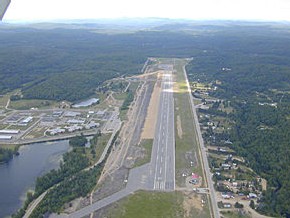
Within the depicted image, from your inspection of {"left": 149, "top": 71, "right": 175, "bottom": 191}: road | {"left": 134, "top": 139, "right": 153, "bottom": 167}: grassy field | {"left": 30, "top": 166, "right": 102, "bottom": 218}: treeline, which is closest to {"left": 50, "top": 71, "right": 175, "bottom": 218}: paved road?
{"left": 149, "top": 71, "right": 175, "bottom": 191}: road

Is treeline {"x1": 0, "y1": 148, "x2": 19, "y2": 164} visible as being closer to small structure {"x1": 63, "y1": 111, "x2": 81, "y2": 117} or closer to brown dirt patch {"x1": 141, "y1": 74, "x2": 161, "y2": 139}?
small structure {"x1": 63, "y1": 111, "x2": 81, "y2": 117}

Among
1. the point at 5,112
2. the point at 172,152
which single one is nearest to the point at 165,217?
the point at 172,152

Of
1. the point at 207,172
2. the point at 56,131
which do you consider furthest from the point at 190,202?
the point at 56,131

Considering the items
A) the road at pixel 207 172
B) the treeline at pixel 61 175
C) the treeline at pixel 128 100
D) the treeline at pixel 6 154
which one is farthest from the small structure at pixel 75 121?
the road at pixel 207 172

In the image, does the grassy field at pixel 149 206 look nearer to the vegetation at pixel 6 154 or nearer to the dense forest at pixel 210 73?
the dense forest at pixel 210 73

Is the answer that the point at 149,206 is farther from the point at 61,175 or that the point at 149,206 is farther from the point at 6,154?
the point at 6,154

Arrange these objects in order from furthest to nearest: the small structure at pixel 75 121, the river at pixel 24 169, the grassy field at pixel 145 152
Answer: the small structure at pixel 75 121
the grassy field at pixel 145 152
the river at pixel 24 169
